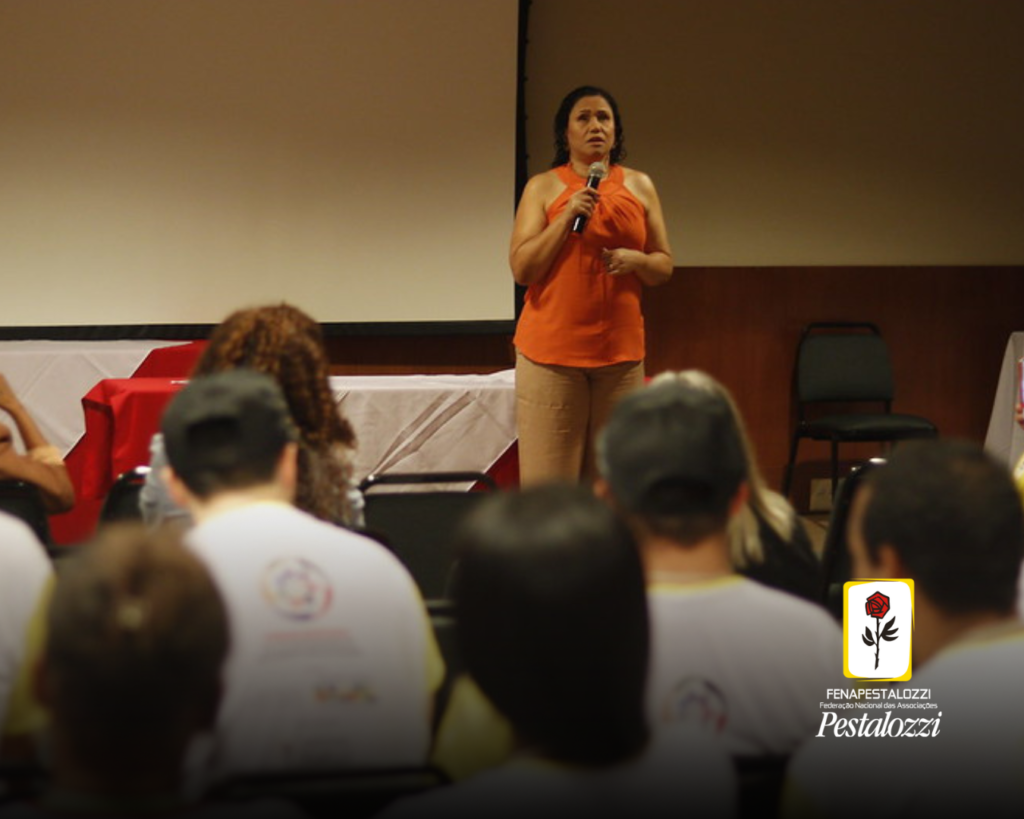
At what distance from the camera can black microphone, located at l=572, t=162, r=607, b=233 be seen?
3533 millimetres

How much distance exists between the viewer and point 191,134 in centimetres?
496

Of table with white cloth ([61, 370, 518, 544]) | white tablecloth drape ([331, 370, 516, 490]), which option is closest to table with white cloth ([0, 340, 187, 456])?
table with white cloth ([61, 370, 518, 544])

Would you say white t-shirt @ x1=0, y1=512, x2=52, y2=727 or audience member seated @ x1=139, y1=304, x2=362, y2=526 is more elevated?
audience member seated @ x1=139, y1=304, x2=362, y2=526

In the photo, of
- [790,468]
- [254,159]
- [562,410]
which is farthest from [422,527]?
[790,468]

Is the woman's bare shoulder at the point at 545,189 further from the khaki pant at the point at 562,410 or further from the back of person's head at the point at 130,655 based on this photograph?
the back of person's head at the point at 130,655

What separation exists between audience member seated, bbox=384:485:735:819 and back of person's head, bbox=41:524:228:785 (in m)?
0.23

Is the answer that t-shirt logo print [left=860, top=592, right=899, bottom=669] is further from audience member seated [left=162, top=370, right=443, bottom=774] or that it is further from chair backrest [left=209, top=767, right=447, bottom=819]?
chair backrest [left=209, top=767, right=447, bottom=819]

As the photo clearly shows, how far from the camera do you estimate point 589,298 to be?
3666mm

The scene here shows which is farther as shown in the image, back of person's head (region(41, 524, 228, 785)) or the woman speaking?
the woman speaking

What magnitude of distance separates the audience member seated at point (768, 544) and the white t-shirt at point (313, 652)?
75 cm

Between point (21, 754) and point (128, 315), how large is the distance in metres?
3.79

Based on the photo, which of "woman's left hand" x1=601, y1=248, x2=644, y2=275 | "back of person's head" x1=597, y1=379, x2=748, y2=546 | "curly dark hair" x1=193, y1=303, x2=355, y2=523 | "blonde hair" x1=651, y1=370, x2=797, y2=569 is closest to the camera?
"back of person's head" x1=597, y1=379, x2=748, y2=546

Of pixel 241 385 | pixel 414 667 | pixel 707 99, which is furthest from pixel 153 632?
pixel 707 99

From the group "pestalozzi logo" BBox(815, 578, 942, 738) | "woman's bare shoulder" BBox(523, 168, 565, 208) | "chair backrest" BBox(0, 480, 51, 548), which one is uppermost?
"woman's bare shoulder" BBox(523, 168, 565, 208)
